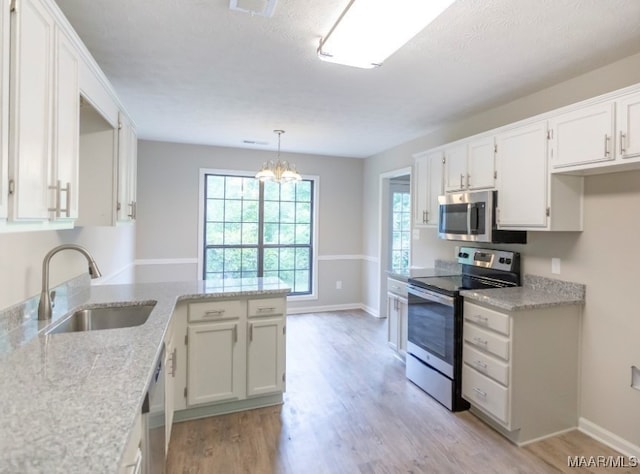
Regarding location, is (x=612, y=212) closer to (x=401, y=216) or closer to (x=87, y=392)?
(x=87, y=392)

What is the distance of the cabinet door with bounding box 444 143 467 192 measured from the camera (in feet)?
10.1

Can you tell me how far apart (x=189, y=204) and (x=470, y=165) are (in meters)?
3.71

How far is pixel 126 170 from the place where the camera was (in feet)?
8.16

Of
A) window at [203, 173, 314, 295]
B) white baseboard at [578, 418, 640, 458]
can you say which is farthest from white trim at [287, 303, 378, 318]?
white baseboard at [578, 418, 640, 458]

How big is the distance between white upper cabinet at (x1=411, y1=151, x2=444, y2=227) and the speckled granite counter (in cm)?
105

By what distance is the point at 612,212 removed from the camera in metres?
2.27

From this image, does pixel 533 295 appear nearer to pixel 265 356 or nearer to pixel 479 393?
pixel 479 393

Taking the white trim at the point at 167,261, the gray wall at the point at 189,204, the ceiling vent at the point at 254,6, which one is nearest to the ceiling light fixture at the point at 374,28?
the ceiling vent at the point at 254,6

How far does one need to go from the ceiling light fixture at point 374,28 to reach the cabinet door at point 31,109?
120 centimetres

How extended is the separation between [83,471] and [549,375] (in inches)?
105

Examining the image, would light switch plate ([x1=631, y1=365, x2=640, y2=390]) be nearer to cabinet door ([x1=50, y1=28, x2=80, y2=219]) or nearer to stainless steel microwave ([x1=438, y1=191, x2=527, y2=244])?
stainless steel microwave ([x1=438, y1=191, x2=527, y2=244])

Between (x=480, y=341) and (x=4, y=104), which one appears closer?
(x=4, y=104)

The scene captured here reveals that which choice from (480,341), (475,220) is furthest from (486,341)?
(475,220)

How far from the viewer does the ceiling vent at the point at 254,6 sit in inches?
65.3
